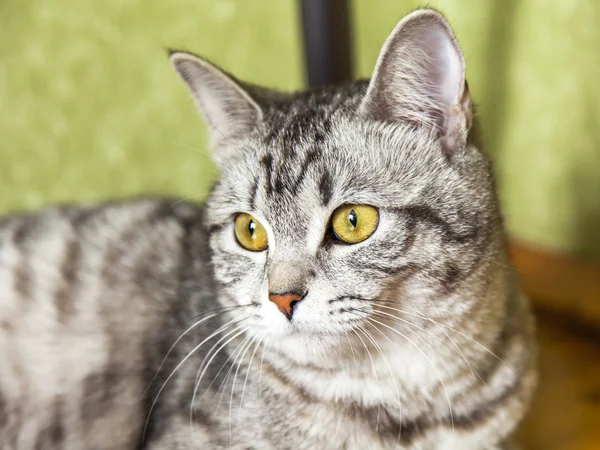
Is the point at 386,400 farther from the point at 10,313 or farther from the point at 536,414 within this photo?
the point at 10,313

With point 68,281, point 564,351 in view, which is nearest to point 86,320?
point 68,281

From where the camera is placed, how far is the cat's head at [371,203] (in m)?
0.92

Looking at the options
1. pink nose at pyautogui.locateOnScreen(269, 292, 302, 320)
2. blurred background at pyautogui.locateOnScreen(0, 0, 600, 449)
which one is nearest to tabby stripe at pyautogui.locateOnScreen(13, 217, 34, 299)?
blurred background at pyautogui.locateOnScreen(0, 0, 600, 449)

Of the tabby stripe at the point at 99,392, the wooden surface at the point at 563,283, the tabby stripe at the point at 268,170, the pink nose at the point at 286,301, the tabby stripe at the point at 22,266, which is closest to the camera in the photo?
the pink nose at the point at 286,301

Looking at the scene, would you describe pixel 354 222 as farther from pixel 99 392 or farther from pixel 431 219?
pixel 99 392

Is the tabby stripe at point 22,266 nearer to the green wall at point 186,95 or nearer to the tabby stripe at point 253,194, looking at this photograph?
the green wall at point 186,95

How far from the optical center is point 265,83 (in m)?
1.93

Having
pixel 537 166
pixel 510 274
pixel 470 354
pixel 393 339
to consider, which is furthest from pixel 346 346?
pixel 537 166

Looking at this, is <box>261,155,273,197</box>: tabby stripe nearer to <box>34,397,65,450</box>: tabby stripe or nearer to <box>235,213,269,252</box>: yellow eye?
<box>235,213,269,252</box>: yellow eye

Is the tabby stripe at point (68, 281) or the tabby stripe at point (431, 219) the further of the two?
the tabby stripe at point (68, 281)

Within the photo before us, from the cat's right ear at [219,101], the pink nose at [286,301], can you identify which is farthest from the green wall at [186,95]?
the pink nose at [286,301]

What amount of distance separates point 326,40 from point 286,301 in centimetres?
74

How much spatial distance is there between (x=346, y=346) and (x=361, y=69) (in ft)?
4.04

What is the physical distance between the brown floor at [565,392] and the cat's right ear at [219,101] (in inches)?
31.2
